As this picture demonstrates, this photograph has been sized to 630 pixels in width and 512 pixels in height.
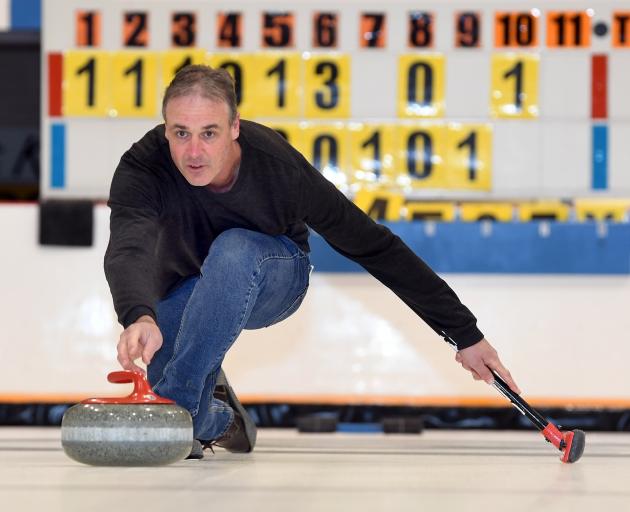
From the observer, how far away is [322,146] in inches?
174

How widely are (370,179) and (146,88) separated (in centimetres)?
86

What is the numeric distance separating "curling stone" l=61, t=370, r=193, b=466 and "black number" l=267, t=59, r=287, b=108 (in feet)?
7.77

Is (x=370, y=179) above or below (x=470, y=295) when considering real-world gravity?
above

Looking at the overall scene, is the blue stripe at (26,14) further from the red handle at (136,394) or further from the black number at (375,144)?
the red handle at (136,394)

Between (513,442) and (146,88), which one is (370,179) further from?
(513,442)

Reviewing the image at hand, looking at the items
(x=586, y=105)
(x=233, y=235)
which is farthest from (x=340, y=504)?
(x=586, y=105)

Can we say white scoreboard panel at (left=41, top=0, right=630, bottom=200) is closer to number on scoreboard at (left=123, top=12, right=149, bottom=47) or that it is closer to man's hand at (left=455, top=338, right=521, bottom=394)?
number on scoreboard at (left=123, top=12, right=149, bottom=47)

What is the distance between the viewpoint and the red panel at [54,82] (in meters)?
4.47

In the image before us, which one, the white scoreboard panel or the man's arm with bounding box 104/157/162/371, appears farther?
the white scoreboard panel

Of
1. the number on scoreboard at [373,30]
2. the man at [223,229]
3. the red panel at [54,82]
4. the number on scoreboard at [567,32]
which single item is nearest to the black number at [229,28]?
the number on scoreboard at [373,30]

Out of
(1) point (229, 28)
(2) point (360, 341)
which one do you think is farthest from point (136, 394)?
(1) point (229, 28)

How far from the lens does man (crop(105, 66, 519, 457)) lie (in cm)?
239

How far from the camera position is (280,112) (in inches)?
174

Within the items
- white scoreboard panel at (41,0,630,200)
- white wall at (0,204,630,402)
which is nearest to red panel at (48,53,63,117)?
white scoreboard panel at (41,0,630,200)
